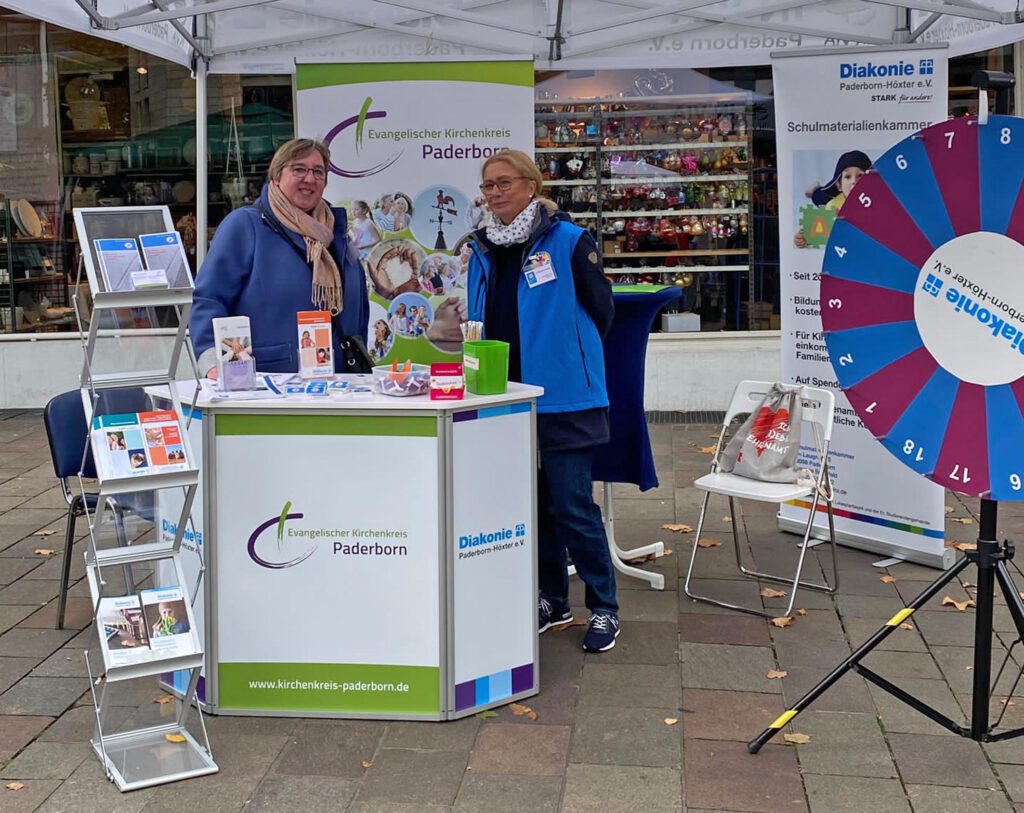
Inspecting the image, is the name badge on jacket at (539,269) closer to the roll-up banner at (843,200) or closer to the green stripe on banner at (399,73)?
the roll-up banner at (843,200)

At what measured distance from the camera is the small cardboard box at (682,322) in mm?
8977

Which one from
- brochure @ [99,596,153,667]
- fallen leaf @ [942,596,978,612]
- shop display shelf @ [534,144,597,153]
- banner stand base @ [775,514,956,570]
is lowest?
fallen leaf @ [942,596,978,612]

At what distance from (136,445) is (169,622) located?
1.78 feet

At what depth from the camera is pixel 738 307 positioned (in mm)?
8977

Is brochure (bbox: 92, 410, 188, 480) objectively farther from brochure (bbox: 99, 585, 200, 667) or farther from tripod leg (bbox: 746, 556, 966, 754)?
tripod leg (bbox: 746, 556, 966, 754)

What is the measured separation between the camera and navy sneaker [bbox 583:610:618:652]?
4520 mm

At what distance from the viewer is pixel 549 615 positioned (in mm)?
4758

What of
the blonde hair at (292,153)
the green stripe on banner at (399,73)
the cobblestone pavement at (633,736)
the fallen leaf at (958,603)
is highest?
the green stripe on banner at (399,73)

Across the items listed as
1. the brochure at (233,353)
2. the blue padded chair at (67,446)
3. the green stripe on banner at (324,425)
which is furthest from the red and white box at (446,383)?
the blue padded chair at (67,446)

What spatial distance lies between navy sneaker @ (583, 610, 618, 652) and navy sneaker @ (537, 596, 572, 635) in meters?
0.20

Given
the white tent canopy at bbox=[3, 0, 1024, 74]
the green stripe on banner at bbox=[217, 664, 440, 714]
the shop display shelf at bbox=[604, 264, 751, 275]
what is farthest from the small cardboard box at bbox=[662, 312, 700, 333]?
the green stripe on banner at bbox=[217, 664, 440, 714]

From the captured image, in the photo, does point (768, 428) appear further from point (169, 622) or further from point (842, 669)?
point (169, 622)

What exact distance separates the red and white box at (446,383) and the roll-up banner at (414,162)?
2.39m

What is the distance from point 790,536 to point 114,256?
374 cm
